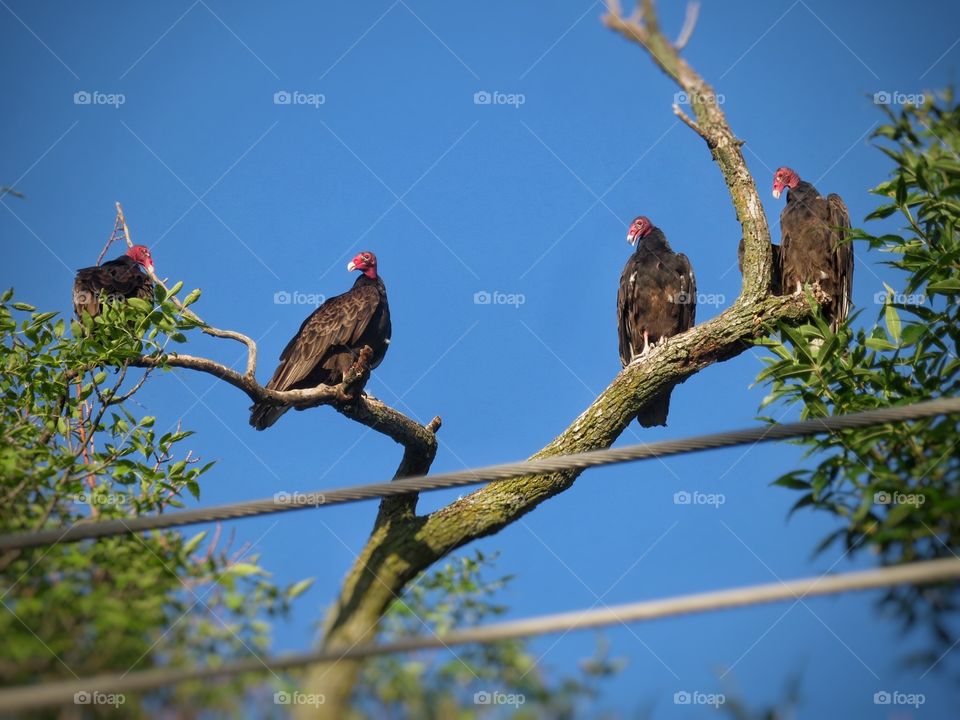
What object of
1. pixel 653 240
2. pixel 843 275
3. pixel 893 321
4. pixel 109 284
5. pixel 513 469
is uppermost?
pixel 653 240

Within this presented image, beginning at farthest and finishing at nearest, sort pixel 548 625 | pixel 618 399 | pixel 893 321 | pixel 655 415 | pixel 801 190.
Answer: pixel 801 190 < pixel 655 415 < pixel 618 399 < pixel 893 321 < pixel 548 625

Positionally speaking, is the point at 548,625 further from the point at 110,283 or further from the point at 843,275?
the point at 110,283

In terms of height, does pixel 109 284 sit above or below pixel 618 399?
above

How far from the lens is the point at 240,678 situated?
7.67ft

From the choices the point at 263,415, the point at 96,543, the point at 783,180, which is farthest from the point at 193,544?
the point at 783,180

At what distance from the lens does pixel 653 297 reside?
21.1 feet

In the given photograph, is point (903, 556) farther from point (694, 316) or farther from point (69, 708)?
point (694, 316)

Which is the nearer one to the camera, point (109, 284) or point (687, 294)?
point (109, 284)

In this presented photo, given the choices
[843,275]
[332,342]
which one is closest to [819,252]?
[843,275]

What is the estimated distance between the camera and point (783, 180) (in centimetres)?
658

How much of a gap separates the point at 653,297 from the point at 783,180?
1141 mm

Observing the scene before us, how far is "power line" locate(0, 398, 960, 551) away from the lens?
2961 millimetres

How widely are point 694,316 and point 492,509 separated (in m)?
2.59

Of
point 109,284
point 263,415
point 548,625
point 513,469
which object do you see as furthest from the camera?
point 109,284
